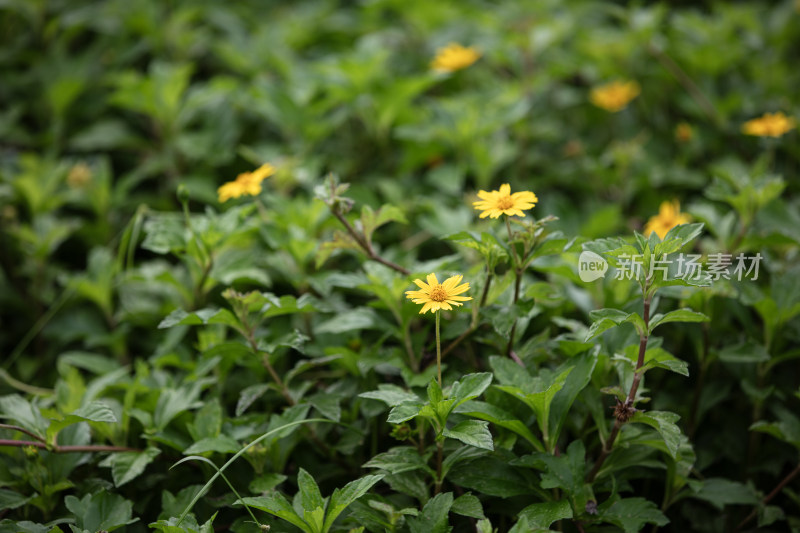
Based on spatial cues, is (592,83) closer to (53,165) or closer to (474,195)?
(474,195)

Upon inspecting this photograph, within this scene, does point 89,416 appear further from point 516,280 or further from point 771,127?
point 771,127

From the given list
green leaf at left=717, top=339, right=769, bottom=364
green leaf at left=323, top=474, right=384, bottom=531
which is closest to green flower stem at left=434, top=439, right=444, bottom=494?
green leaf at left=323, top=474, right=384, bottom=531

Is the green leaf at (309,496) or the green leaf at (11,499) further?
the green leaf at (11,499)

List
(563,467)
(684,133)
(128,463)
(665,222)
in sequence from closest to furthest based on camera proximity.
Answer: (563,467) < (128,463) < (665,222) < (684,133)

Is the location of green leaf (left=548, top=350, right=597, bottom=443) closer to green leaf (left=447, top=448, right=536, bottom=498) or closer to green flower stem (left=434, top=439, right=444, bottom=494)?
green leaf (left=447, top=448, right=536, bottom=498)

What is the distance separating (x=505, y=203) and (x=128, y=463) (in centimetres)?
94

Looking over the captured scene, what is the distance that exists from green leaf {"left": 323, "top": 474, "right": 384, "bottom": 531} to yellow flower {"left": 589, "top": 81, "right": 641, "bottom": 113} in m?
1.76

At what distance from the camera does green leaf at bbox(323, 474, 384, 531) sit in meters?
1.12

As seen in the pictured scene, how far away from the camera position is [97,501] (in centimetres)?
126

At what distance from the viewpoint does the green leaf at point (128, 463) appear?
4.22 feet

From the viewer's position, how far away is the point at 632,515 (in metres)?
1.20

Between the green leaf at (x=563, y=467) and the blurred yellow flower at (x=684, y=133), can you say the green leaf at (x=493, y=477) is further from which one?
the blurred yellow flower at (x=684, y=133)

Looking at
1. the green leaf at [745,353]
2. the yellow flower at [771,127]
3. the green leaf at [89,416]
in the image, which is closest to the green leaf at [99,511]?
the green leaf at [89,416]

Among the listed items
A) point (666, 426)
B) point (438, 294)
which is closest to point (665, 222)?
point (666, 426)
